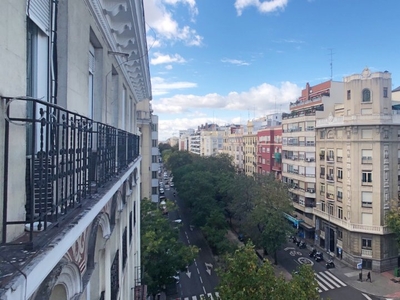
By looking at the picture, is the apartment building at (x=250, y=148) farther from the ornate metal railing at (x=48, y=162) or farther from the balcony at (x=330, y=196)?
the ornate metal railing at (x=48, y=162)

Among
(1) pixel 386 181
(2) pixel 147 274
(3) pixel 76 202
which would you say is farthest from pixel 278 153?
(3) pixel 76 202

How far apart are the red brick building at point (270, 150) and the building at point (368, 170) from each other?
47.5ft

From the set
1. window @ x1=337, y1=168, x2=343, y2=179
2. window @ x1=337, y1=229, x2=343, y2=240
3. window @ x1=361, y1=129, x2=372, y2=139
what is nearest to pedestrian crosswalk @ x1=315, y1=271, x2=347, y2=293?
window @ x1=337, y1=229, x2=343, y2=240

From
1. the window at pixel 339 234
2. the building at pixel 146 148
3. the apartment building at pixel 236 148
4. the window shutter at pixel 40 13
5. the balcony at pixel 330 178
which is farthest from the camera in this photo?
the apartment building at pixel 236 148

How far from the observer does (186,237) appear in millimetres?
37750

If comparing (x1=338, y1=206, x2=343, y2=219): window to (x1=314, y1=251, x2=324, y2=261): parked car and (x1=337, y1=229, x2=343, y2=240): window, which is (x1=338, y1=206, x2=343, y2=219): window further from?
(x1=314, y1=251, x2=324, y2=261): parked car

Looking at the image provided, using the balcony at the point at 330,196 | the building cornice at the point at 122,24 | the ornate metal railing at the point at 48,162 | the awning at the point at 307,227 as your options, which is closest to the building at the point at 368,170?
the balcony at the point at 330,196

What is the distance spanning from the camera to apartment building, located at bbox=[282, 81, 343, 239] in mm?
36125

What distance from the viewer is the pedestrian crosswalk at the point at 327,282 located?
24.7 meters

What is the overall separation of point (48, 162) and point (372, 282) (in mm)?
30584

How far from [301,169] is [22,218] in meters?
37.7

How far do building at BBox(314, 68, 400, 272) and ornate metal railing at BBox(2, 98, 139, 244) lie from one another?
97.7 feet

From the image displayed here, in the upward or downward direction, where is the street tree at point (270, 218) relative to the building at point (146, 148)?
downward

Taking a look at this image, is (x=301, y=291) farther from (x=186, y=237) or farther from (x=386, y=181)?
(x=186, y=237)
